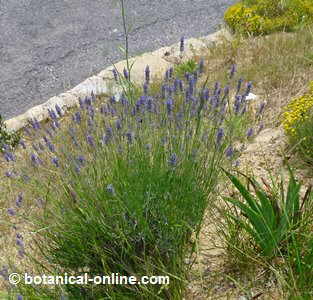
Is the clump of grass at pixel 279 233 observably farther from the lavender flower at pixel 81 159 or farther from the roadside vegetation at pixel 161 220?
the lavender flower at pixel 81 159

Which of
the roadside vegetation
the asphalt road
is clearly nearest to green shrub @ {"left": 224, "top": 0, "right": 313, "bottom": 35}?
the asphalt road

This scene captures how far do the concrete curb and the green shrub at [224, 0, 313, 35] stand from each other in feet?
0.73

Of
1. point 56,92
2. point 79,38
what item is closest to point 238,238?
point 56,92

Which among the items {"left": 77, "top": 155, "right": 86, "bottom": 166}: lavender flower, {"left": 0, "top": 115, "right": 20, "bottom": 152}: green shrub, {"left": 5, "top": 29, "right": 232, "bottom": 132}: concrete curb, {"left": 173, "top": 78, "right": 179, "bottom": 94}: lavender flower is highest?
{"left": 173, "top": 78, "right": 179, "bottom": 94}: lavender flower

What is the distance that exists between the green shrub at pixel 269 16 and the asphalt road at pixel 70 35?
34.2 inches

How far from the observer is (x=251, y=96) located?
3.94 metres

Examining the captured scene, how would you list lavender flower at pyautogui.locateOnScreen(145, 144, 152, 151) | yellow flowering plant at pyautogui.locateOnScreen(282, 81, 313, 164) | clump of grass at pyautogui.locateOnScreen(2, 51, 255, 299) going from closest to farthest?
clump of grass at pyautogui.locateOnScreen(2, 51, 255, 299) → lavender flower at pyautogui.locateOnScreen(145, 144, 152, 151) → yellow flowering plant at pyautogui.locateOnScreen(282, 81, 313, 164)

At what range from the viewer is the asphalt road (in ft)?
20.0

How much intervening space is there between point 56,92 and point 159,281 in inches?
172

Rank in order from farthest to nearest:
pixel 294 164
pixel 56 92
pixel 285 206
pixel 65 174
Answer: pixel 56 92
pixel 294 164
pixel 65 174
pixel 285 206

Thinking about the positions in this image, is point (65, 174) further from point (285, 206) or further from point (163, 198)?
point (285, 206)

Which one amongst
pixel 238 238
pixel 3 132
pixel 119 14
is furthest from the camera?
pixel 119 14

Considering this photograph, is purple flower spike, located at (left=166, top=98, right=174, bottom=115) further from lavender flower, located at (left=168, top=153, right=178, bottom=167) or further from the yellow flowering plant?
the yellow flowering plant

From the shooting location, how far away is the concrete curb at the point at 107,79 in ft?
16.6
